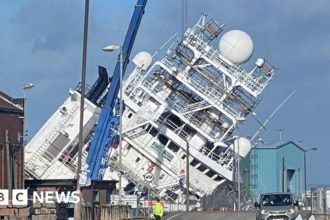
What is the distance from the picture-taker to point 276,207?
51.4 m

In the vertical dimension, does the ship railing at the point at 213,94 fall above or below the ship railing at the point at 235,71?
below

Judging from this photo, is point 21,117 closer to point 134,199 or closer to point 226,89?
point 134,199

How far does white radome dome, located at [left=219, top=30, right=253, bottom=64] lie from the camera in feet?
296

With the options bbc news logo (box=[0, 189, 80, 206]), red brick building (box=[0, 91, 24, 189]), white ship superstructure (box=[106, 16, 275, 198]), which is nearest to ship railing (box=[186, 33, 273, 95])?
white ship superstructure (box=[106, 16, 275, 198])

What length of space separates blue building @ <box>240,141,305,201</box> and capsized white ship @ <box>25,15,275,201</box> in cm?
2389

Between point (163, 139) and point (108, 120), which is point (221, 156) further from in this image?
point (108, 120)

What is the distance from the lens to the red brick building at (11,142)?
6462 centimetres

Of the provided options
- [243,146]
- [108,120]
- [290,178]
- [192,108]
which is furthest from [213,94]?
[290,178]

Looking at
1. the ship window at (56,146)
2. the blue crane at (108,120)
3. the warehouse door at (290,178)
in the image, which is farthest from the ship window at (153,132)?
the warehouse door at (290,178)

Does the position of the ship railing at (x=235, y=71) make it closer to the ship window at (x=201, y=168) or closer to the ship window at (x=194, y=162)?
the ship window at (x=194, y=162)

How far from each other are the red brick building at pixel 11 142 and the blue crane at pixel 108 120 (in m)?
8.08

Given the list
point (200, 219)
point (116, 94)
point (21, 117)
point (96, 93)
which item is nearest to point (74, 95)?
point (96, 93)

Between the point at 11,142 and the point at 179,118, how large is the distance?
2636 centimetres

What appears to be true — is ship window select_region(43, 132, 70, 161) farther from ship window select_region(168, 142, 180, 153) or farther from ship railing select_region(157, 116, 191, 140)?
ship window select_region(168, 142, 180, 153)
